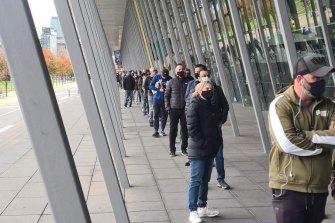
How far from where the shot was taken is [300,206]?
116 inches

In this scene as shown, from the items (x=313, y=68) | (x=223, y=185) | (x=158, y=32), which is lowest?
(x=223, y=185)

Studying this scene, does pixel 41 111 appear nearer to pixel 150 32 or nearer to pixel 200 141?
pixel 200 141

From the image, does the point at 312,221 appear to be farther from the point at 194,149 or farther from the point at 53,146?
the point at 194,149

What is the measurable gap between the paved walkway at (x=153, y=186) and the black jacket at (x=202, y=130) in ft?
2.67

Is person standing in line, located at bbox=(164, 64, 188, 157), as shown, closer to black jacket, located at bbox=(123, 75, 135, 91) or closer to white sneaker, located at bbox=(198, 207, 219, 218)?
white sneaker, located at bbox=(198, 207, 219, 218)

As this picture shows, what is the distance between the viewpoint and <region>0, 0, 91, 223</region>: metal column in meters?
2.07

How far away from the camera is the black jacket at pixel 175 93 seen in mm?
8516

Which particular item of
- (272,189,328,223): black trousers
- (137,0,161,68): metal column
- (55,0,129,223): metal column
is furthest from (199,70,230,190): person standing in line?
(137,0,161,68): metal column

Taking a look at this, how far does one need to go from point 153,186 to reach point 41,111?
Result: 197 inches

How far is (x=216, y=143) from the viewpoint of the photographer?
512 centimetres

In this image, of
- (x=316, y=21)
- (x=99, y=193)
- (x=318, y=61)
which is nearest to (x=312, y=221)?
(x=318, y=61)

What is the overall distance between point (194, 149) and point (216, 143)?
0.87 feet

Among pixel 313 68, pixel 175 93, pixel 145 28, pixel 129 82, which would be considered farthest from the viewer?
pixel 145 28

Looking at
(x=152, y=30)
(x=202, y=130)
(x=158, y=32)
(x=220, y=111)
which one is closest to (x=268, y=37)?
(x=220, y=111)
